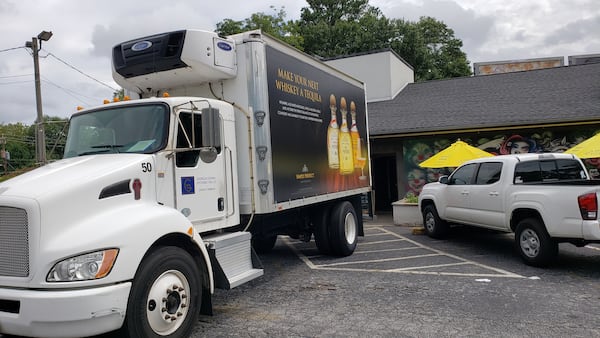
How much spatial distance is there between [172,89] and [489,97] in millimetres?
14656

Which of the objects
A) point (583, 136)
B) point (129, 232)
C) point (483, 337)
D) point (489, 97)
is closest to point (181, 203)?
point (129, 232)

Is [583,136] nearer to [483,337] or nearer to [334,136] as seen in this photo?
[334,136]

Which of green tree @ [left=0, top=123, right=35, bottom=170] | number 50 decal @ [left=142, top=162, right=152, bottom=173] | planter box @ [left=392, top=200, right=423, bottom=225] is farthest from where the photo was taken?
green tree @ [left=0, top=123, right=35, bottom=170]

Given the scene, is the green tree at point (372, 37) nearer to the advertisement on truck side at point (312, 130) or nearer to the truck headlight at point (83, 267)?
the advertisement on truck side at point (312, 130)

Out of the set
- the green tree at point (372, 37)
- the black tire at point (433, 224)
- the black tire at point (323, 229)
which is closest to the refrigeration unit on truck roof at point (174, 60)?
the black tire at point (323, 229)

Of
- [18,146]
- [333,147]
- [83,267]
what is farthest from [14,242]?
[18,146]

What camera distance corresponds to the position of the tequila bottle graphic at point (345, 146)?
8984mm

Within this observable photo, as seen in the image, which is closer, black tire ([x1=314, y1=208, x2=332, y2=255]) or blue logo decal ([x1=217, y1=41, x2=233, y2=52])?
blue logo decal ([x1=217, y1=41, x2=233, y2=52])

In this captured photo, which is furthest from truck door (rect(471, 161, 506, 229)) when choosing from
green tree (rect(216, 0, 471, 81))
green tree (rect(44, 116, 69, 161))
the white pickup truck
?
green tree (rect(216, 0, 471, 81))

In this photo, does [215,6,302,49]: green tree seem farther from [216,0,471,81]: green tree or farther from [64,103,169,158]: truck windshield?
[64,103,169,158]: truck windshield

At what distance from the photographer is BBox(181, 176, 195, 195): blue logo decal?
16.6ft

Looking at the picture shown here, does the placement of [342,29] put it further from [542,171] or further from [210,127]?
[210,127]

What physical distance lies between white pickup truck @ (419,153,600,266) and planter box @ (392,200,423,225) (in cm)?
292

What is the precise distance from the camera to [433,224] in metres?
10.9
